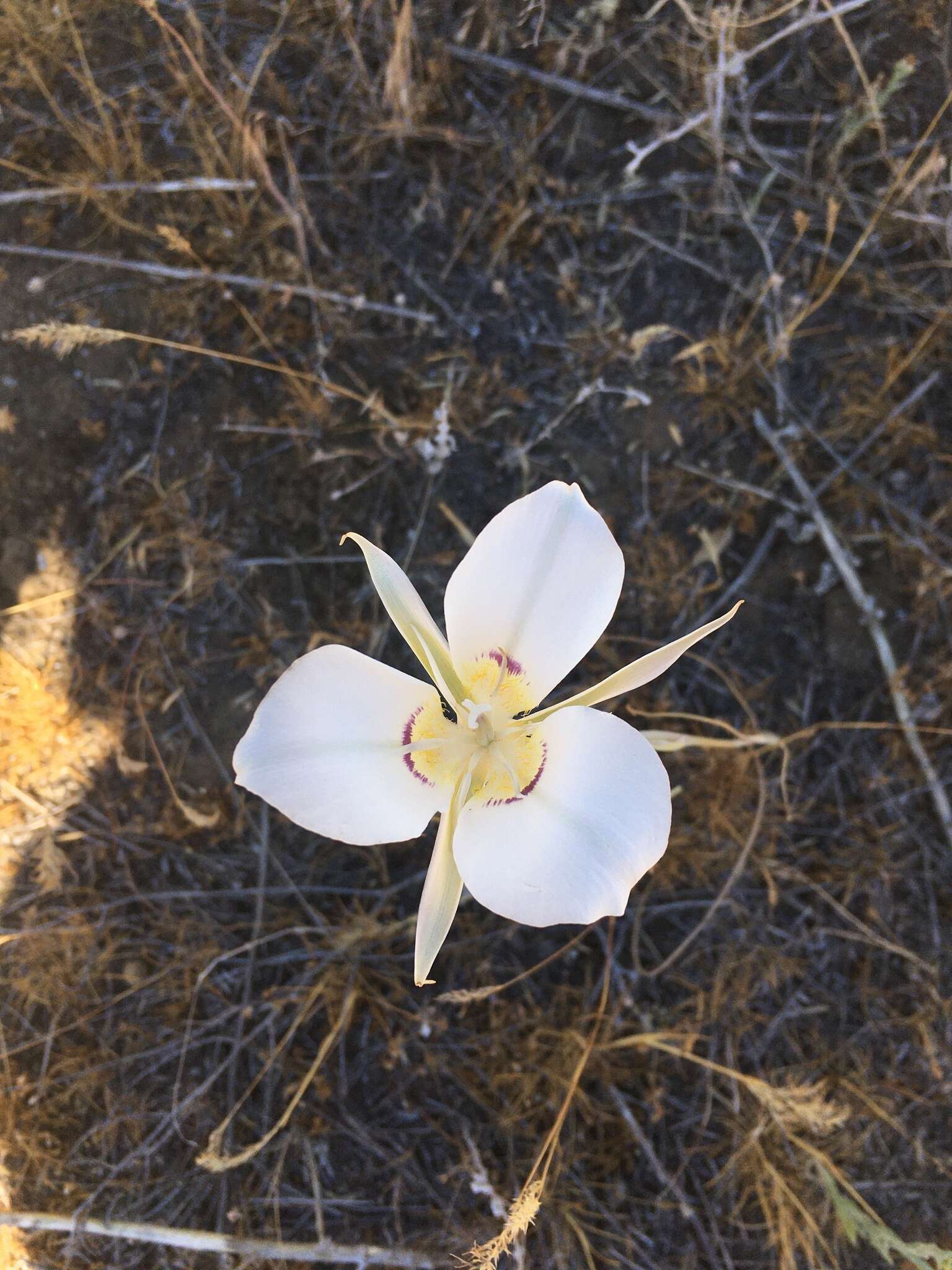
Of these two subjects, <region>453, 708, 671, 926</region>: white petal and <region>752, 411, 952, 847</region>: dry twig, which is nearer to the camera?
<region>453, 708, 671, 926</region>: white petal

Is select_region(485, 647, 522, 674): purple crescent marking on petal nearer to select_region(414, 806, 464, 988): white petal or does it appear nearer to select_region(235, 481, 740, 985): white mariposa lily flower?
select_region(235, 481, 740, 985): white mariposa lily flower

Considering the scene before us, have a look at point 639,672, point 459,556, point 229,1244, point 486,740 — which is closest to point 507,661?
point 486,740

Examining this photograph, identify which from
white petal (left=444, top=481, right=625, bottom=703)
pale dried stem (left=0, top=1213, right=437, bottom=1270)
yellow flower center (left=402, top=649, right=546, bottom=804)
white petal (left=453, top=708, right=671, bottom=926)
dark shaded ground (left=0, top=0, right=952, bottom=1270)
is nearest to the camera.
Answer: white petal (left=453, top=708, right=671, bottom=926)

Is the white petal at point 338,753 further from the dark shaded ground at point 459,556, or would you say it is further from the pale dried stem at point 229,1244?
the pale dried stem at point 229,1244

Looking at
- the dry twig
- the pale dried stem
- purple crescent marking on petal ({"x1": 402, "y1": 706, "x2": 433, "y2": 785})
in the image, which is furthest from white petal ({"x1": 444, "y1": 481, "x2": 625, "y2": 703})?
the pale dried stem

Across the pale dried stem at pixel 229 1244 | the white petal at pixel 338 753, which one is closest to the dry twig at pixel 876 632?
the white petal at pixel 338 753

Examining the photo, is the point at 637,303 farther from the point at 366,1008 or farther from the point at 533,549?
the point at 366,1008
